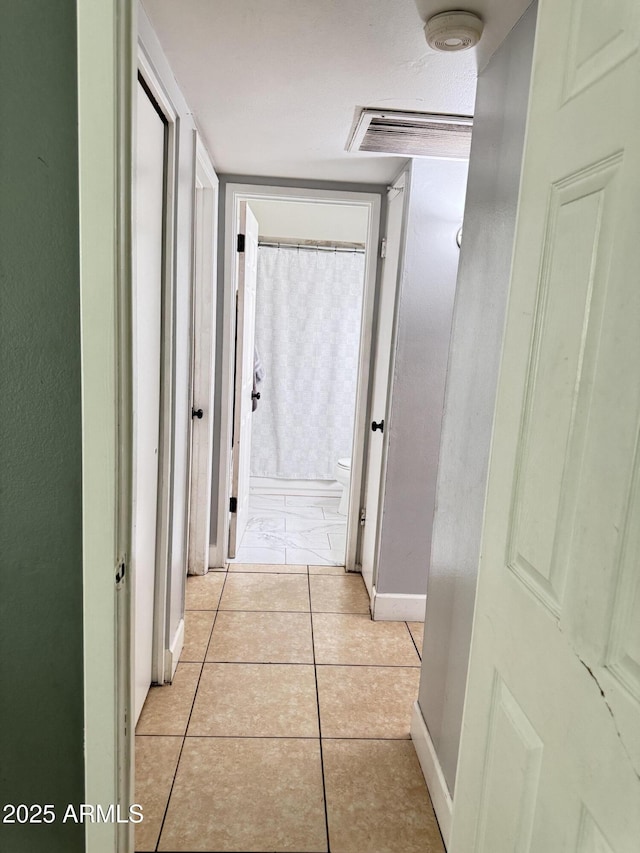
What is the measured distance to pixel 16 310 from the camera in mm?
1044

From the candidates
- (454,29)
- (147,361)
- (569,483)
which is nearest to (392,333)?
(147,361)

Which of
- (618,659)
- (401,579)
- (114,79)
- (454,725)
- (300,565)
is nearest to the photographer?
(618,659)

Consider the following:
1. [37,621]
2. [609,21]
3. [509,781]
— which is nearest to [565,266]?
[609,21]

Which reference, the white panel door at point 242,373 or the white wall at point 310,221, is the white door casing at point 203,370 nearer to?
the white panel door at point 242,373

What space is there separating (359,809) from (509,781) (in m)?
1.05

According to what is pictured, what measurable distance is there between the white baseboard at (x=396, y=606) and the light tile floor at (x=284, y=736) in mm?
48

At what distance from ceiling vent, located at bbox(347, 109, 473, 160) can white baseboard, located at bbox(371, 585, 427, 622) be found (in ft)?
6.79

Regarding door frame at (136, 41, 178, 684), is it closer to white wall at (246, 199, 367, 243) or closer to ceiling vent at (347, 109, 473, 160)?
ceiling vent at (347, 109, 473, 160)

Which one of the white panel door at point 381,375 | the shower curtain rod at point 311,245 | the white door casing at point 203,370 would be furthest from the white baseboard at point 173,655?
the shower curtain rod at point 311,245

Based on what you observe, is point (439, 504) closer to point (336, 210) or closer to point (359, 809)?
point (359, 809)

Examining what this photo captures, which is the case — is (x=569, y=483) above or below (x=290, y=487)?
above

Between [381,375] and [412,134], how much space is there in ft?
3.96

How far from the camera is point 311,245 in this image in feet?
15.7

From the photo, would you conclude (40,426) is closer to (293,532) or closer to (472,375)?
(472,375)
